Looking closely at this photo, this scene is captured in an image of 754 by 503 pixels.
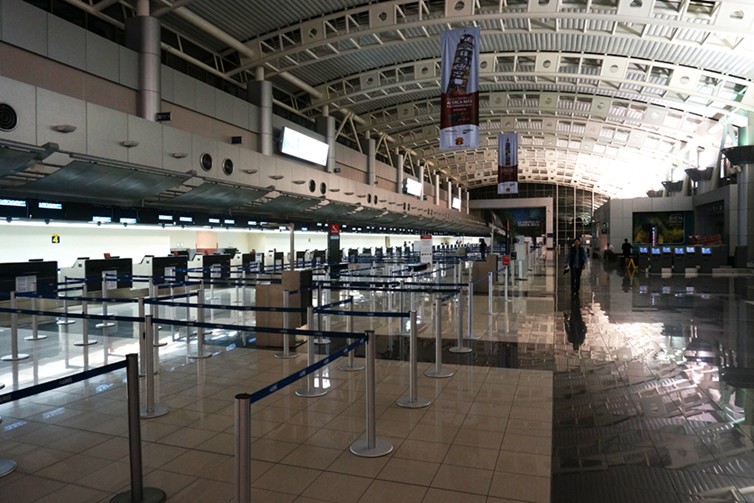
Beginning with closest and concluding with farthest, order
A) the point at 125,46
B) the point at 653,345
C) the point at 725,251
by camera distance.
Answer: the point at 653,345 < the point at 125,46 < the point at 725,251

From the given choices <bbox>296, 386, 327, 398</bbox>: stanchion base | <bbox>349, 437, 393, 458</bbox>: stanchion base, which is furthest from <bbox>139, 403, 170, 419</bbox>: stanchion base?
<bbox>349, 437, 393, 458</bbox>: stanchion base

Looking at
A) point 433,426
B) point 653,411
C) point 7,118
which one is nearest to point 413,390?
point 433,426

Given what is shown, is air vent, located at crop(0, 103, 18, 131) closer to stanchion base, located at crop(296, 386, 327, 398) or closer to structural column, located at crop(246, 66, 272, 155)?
stanchion base, located at crop(296, 386, 327, 398)

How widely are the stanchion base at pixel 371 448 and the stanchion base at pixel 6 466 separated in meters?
2.61

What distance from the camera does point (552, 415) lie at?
4871mm

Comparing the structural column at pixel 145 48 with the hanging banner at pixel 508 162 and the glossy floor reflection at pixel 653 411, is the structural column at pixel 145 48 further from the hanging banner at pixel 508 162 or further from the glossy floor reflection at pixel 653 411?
the hanging banner at pixel 508 162

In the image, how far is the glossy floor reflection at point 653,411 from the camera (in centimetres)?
350

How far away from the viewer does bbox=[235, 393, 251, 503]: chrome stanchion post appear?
2.67 metres

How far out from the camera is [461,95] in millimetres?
13664

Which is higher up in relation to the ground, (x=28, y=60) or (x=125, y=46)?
(x=125, y=46)

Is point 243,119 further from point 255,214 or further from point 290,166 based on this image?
point 255,214

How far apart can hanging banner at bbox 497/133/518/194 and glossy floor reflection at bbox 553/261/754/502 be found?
2122 cm

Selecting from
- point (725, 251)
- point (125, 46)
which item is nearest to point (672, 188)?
point (725, 251)

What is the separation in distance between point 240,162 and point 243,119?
2.64 metres
